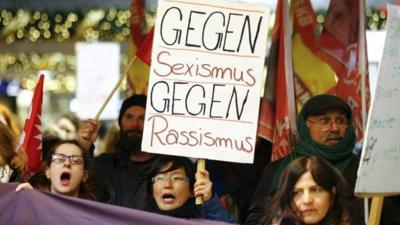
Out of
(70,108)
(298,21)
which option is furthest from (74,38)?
(298,21)

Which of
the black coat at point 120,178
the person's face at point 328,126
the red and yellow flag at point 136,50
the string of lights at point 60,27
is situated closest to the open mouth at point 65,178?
the black coat at point 120,178

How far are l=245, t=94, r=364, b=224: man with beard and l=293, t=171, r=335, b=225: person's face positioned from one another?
30.9 inches

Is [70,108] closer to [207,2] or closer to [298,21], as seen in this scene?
[298,21]

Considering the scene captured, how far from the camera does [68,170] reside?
6535 mm

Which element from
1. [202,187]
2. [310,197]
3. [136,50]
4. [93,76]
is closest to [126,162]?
[202,187]

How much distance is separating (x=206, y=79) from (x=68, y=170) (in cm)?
93

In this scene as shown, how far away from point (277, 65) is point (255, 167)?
2.44ft

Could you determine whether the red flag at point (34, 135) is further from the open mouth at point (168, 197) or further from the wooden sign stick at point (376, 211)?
the wooden sign stick at point (376, 211)

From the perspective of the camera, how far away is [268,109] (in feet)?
26.2

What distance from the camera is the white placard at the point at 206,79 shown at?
6.45 m

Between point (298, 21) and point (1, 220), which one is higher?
point (298, 21)

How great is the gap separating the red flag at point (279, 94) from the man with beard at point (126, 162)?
85 cm

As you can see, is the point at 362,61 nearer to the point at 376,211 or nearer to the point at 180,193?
the point at 180,193

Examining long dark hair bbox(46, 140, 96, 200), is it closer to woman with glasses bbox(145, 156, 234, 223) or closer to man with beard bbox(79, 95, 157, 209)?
man with beard bbox(79, 95, 157, 209)
